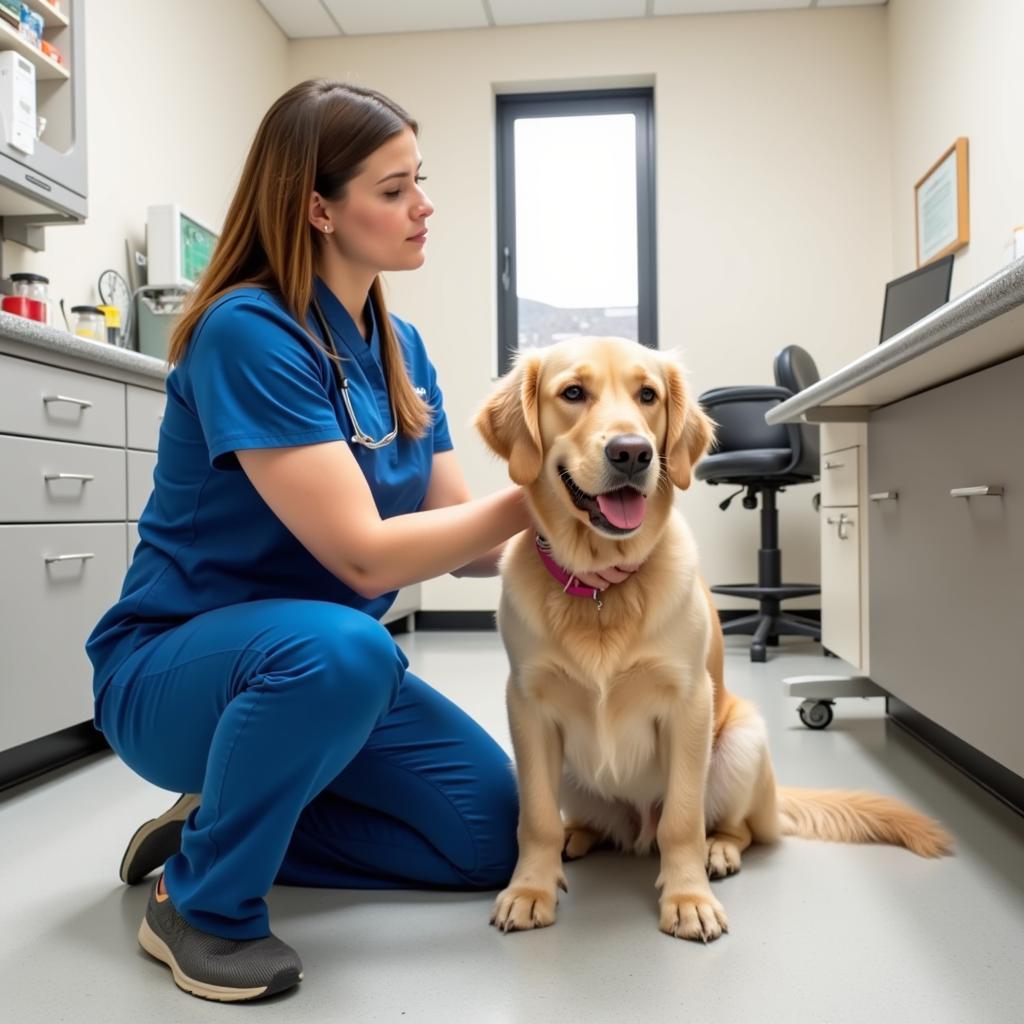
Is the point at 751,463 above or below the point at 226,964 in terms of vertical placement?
above

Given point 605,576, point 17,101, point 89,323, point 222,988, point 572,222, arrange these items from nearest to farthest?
point 222,988 → point 605,576 → point 17,101 → point 89,323 → point 572,222

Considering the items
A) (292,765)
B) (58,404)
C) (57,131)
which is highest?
(57,131)

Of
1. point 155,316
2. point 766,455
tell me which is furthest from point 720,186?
→ point 155,316

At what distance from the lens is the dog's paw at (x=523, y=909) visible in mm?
1261

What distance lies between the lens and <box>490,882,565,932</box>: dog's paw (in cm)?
126

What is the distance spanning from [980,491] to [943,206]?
109 inches

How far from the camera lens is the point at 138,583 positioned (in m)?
1.33

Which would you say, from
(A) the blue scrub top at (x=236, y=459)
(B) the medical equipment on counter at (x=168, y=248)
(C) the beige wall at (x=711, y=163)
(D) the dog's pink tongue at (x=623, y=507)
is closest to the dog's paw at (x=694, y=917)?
(D) the dog's pink tongue at (x=623, y=507)

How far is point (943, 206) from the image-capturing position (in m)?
3.87

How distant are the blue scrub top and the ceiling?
12.5 ft

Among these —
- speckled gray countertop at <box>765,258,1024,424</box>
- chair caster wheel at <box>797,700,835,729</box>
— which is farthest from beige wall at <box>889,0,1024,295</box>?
chair caster wheel at <box>797,700,835,729</box>

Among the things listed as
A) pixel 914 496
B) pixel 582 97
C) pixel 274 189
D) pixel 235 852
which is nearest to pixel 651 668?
pixel 235 852

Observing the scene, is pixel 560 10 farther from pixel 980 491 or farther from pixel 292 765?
pixel 292 765

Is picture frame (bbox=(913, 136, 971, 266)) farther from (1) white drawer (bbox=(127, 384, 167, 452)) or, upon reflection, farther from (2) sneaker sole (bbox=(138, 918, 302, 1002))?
(2) sneaker sole (bbox=(138, 918, 302, 1002))
